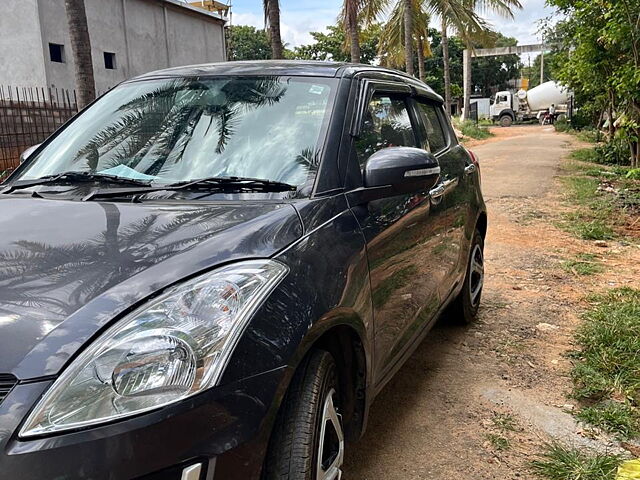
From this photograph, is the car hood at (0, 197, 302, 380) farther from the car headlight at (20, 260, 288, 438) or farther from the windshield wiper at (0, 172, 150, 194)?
the windshield wiper at (0, 172, 150, 194)

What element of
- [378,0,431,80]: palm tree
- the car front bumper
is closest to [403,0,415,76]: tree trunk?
[378,0,431,80]: palm tree

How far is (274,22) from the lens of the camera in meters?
11.3

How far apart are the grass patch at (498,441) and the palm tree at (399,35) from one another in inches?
856

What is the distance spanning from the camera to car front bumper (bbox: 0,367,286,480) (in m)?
1.25

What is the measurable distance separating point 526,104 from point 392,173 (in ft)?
158

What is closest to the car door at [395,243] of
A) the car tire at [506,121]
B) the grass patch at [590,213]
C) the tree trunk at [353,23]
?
the grass patch at [590,213]

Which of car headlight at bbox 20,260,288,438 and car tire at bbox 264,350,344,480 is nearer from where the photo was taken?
car headlight at bbox 20,260,288,438

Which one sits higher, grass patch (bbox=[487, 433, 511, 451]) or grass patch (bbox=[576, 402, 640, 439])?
grass patch (bbox=[576, 402, 640, 439])

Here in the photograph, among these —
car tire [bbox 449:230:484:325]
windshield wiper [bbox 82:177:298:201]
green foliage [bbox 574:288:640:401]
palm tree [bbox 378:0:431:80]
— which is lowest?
green foliage [bbox 574:288:640:401]

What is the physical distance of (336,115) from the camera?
2.50 meters

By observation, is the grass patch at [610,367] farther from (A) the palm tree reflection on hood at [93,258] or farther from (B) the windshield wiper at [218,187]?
(A) the palm tree reflection on hood at [93,258]

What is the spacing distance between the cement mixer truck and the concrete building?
90.2 feet

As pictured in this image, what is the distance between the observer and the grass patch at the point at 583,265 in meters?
5.93

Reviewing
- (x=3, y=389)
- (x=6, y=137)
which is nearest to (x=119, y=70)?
(x=6, y=137)
